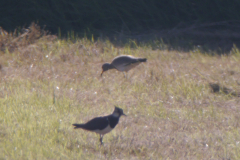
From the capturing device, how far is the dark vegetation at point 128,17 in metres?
10.7

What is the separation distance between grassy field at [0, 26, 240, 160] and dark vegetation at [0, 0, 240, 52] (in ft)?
5.05

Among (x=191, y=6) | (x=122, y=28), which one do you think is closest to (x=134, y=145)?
(x=122, y=28)

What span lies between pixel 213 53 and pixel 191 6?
2.96m

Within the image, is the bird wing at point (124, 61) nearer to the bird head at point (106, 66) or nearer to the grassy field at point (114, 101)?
the bird head at point (106, 66)

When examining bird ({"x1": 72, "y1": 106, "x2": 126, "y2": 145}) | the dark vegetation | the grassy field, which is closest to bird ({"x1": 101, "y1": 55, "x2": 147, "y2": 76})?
the grassy field

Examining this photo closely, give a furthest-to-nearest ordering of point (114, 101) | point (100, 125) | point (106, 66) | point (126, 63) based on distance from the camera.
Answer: point (106, 66) < point (126, 63) < point (114, 101) < point (100, 125)

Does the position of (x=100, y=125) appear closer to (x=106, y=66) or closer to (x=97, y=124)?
(x=97, y=124)

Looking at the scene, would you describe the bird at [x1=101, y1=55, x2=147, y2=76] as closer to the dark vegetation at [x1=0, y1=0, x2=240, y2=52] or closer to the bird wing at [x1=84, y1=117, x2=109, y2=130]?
the bird wing at [x1=84, y1=117, x2=109, y2=130]

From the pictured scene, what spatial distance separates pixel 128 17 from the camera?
11422 millimetres

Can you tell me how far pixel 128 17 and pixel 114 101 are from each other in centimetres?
555

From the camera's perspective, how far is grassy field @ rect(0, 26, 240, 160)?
181 inches

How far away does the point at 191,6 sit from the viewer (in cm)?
1128

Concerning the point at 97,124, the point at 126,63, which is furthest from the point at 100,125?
the point at 126,63

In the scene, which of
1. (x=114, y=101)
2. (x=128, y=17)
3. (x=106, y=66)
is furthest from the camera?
(x=128, y=17)
